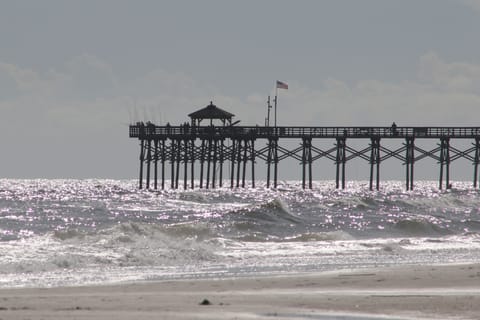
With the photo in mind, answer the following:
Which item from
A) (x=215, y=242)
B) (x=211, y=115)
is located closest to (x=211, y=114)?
(x=211, y=115)

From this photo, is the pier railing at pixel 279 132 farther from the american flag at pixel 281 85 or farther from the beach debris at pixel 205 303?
the beach debris at pixel 205 303

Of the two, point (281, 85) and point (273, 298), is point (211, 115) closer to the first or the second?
point (281, 85)

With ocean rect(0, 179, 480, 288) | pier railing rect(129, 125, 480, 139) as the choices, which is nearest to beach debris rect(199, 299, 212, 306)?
ocean rect(0, 179, 480, 288)

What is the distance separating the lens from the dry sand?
11.8 m

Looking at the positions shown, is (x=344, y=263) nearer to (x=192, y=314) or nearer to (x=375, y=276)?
(x=375, y=276)

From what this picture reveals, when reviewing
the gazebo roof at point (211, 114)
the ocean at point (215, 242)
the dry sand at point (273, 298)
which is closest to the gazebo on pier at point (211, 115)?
the gazebo roof at point (211, 114)

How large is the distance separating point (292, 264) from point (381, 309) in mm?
8478

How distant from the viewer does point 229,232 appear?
3197 centimetres

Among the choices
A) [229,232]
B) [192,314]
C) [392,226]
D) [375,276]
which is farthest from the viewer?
[392,226]

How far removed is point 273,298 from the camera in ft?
44.8

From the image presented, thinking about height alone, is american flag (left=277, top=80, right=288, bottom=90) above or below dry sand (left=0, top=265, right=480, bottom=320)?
above

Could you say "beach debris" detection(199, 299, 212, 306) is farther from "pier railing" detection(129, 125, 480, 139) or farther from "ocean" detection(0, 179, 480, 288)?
"pier railing" detection(129, 125, 480, 139)

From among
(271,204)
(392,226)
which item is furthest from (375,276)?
(271,204)

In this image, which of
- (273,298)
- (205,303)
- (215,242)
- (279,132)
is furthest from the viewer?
(279,132)
